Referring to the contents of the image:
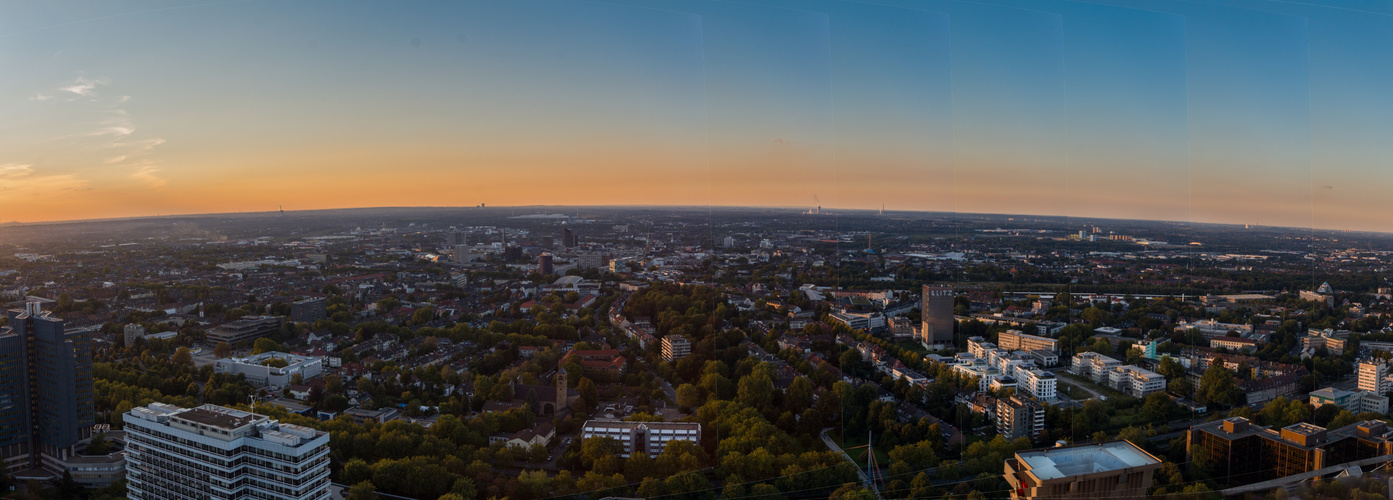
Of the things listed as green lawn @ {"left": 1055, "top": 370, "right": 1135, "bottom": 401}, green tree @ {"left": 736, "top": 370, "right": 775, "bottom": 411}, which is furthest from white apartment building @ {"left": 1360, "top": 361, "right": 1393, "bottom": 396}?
green tree @ {"left": 736, "top": 370, "right": 775, "bottom": 411}

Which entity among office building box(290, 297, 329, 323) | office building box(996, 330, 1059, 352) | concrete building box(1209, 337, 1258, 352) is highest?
office building box(290, 297, 329, 323)

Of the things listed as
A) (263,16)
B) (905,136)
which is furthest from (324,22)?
(905,136)

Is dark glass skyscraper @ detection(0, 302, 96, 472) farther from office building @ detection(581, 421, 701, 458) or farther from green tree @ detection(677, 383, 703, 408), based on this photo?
green tree @ detection(677, 383, 703, 408)

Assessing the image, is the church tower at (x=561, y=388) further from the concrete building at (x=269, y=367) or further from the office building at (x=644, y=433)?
the concrete building at (x=269, y=367)

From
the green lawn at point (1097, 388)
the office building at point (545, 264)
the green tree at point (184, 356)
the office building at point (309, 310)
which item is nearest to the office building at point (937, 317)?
the green lawn at point (1097, 388)

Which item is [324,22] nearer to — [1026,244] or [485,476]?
[485,476]

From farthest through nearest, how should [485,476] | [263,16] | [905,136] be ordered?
[905,136], [485,476], [263,16]
